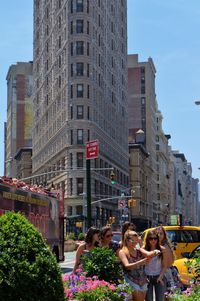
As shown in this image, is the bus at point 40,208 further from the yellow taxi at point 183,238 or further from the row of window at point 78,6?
the row of window at point 78,6

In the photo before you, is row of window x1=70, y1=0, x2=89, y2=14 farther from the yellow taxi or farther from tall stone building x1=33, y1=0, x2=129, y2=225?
the yellow taxi

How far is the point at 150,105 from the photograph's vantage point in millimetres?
143750

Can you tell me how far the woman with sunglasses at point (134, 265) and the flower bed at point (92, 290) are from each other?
0.93ft

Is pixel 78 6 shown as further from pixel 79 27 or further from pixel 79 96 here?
pixel 79 96

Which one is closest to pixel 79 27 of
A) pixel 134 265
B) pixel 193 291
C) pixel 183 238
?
pixel 183 238

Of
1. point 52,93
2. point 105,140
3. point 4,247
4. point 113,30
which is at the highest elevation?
point 113,30

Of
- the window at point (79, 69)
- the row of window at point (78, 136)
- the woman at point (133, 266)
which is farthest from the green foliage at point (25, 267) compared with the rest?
Answer: the window at point (79, 69)

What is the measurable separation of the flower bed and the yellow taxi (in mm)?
12244

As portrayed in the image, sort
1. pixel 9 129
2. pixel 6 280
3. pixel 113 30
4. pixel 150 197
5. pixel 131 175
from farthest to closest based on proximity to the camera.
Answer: pixel 9 129 < pixel 150 197 < pixel 131 175 < pixel 113 30 < pixel 6 280

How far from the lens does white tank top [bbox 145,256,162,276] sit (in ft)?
29.7

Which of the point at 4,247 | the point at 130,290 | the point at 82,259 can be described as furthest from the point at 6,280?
the point at 82,259

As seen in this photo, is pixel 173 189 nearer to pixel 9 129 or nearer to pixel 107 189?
pixel 9 129

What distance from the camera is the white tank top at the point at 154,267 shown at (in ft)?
29.7

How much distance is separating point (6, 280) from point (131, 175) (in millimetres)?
117256
